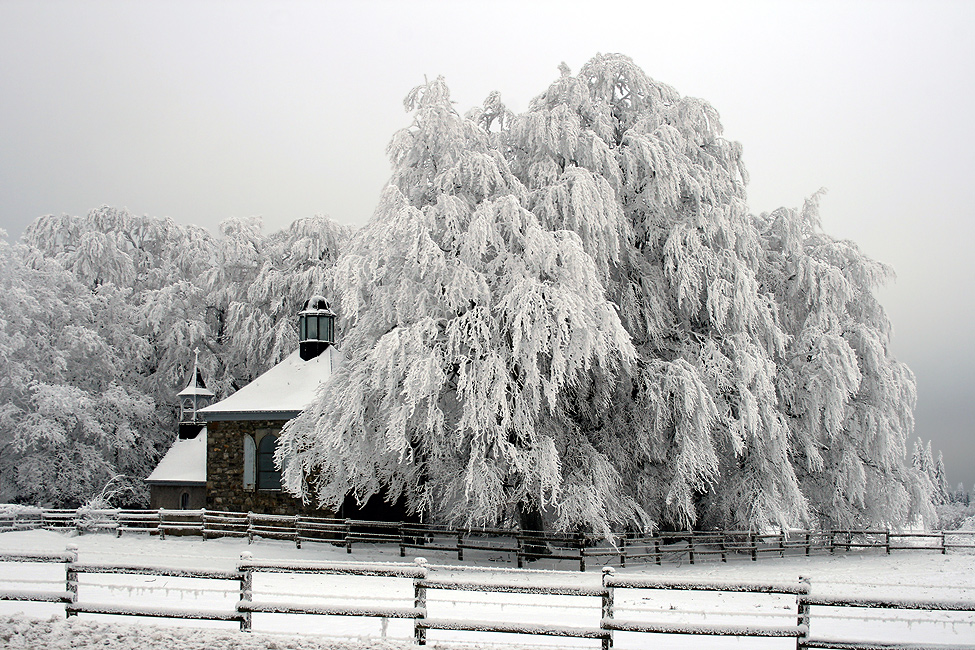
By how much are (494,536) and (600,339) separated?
6989 millimetres

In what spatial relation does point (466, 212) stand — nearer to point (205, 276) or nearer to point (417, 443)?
point (417, 443)

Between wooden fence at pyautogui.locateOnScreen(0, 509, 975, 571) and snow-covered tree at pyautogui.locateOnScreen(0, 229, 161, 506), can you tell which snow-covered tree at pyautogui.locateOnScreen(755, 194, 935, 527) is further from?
snow-covered tree at pyautogui.locateOnScreen(0, 229, 161, 506)

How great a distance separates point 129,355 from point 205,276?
4503 mm

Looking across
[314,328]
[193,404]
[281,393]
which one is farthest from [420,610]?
[193,404]

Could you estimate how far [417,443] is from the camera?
1806 centimetres

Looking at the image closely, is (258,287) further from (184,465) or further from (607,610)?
(607,610)

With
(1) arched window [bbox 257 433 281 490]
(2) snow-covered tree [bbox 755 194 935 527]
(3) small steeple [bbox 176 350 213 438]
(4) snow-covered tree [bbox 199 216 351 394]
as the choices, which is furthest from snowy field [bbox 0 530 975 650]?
(4) snow-covered tree [bbox 199 216 351 394]

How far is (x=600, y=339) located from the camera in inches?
607

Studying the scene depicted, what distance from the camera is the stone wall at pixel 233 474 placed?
74.0 ft

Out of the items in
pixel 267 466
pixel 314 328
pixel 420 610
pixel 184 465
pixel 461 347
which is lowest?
pixel 184 465

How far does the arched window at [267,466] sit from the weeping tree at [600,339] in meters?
2.02

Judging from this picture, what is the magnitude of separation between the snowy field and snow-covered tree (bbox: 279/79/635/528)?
6.31 ft

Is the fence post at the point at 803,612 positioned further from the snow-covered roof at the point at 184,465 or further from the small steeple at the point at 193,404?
the small steeple at the point at 193,404

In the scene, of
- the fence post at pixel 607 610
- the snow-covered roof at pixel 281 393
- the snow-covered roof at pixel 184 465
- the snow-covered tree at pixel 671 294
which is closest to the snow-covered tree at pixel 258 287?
the snow-covered roof at pixel 184 465
